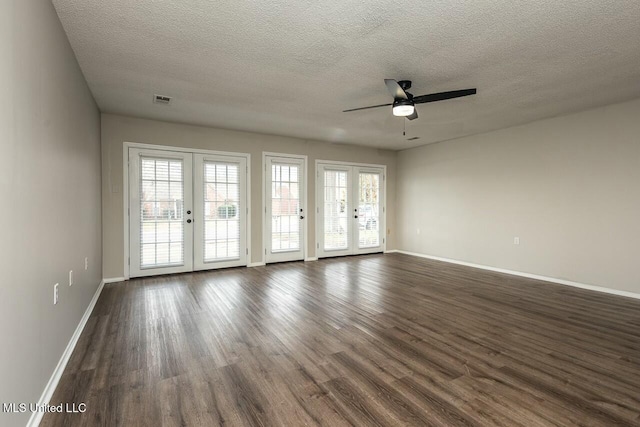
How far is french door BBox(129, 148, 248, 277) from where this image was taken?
507 centimetres

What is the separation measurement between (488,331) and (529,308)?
1.09 metres

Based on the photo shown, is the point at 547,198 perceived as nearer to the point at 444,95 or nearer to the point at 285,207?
the point at 444,95

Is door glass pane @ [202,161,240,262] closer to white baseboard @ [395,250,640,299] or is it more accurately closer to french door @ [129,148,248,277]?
french door @ [129,148,248,277]

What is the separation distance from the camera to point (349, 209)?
7.34 metres

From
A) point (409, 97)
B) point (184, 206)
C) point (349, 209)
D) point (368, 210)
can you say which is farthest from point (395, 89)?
Result: point (368, 210)

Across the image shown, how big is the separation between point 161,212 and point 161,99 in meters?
1.93

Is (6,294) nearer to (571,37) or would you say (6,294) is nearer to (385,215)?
(571,37)

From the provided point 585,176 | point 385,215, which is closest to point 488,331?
point 585,176

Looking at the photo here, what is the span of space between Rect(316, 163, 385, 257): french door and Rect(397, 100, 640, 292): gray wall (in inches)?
47.9

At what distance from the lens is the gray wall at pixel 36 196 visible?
4.63 ft

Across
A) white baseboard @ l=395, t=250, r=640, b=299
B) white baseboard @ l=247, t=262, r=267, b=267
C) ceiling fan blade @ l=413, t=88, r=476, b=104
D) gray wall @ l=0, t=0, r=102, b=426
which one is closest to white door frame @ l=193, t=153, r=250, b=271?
white baseboard @ l=247, t=262, r=267, b=267

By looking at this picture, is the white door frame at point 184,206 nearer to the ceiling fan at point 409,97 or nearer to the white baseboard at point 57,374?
the white baseboard at point 57,374

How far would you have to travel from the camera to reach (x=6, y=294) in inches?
54.1

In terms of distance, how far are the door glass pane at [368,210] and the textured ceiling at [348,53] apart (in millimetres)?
3030
